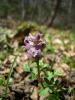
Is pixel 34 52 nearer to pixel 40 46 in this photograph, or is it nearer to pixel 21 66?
pixel 40 46

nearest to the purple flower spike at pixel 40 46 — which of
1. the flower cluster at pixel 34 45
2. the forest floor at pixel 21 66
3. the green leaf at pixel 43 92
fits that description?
the flower cluster at pixel 34 45

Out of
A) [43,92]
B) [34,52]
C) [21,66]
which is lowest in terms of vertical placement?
[21,66]

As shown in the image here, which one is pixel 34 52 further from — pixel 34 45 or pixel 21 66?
pixel 21 66

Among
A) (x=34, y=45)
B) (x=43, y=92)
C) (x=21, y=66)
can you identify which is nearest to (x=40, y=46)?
(x=34, y=45)

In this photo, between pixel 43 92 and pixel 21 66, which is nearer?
pixel 43 92

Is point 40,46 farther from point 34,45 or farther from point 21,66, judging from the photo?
point 21,66

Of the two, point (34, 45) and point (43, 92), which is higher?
point (34, 45)

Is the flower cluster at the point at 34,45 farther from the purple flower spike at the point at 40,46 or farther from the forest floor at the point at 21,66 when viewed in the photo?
the forest floor at the point at 21,66

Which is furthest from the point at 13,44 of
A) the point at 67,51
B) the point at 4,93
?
the point at 4,93

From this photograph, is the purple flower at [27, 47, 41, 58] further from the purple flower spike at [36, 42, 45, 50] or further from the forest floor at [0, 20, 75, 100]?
the forest floor at [0, 20, 75, 100]

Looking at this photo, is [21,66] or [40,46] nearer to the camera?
[40,46]
